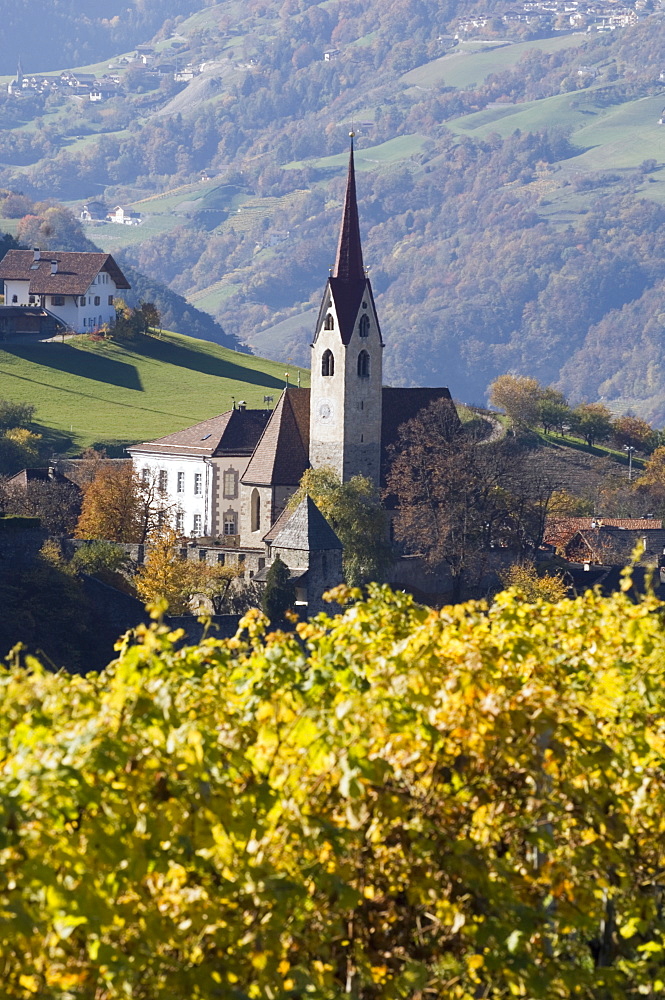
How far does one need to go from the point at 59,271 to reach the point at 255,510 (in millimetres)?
68247

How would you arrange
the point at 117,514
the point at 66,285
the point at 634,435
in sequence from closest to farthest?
1. the point at 117,514
2. the point at 634,435
3. the point at 66,285

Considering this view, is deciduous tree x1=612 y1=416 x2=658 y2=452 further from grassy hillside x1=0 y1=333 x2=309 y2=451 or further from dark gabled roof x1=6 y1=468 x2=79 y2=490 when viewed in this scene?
dark gabled roof x1=6 y1=468 x2=79 y2=490

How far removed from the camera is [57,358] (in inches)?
5551

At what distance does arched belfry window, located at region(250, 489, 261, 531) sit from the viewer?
305 ft

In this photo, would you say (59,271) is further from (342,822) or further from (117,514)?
(342,822)

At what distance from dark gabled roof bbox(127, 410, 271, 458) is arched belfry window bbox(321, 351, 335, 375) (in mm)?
6874

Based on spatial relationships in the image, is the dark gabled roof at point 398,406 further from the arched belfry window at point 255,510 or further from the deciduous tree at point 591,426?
the deciduous tree at point 591,426

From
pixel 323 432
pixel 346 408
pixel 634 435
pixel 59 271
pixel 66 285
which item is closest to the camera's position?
pixel 346 408

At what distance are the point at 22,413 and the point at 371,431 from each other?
32.4 metres

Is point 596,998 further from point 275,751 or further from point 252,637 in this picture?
point 252,637

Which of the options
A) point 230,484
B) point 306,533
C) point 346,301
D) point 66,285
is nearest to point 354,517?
point 306,533

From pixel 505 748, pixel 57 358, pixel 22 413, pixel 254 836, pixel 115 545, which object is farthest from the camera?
pixel 57 358

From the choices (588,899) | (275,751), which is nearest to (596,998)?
(588,899)

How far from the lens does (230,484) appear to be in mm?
98375
